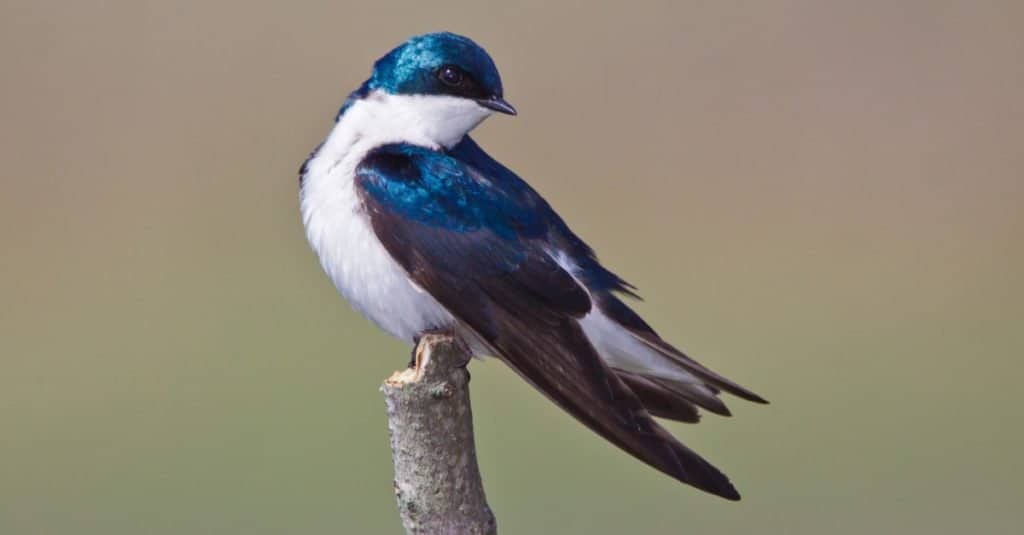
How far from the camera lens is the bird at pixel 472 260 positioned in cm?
241

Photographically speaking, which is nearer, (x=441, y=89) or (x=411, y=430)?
(x=411, y=430)

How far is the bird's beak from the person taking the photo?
2574 millimetres

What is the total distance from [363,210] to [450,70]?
0.29 m

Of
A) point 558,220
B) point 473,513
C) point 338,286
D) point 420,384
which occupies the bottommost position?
point 473,513

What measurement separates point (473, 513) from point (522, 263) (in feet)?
1.35

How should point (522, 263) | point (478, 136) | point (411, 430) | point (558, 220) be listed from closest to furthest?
point (411, 430) < point (522, 263) < point (558, 220) < point (478, 136)

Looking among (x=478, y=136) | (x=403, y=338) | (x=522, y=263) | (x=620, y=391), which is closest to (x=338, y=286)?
(x=403, y=338)

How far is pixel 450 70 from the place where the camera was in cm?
263

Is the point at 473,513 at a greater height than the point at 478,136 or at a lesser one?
lesser

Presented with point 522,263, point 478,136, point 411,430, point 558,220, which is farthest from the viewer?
point 478,136

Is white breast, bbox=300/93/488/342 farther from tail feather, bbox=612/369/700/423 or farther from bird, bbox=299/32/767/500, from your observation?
tail feather, bbox=612/369/700/423

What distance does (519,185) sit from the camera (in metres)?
2.68

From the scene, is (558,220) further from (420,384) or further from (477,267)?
(420,384)

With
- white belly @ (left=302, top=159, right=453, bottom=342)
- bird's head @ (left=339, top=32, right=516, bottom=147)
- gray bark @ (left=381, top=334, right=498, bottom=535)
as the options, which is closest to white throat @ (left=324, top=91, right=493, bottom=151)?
bird's head @ (left=339, top=32, right=516, bottom=147)
